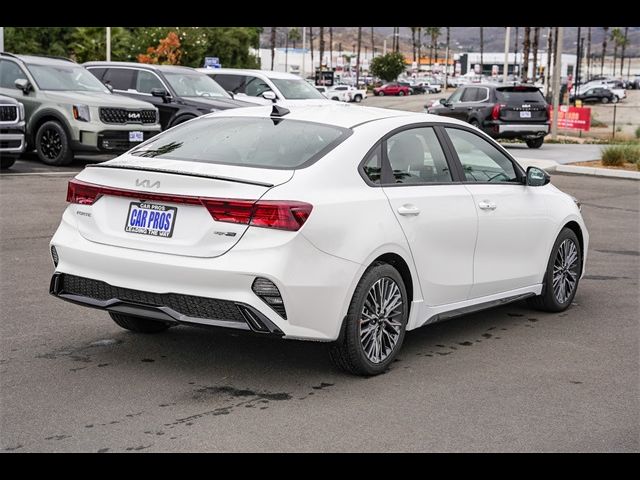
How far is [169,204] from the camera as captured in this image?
236 inches

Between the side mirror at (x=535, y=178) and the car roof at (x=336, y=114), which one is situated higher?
the car roof at (x=336, y=114)

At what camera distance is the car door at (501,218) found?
738cm

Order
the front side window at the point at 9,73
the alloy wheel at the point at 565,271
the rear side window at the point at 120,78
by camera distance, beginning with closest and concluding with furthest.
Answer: the alloy wheel at the point at 565,271 < the front side window at the point at 9,73 < the rear side window at the point at 120,78

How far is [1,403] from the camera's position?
5.56 meters

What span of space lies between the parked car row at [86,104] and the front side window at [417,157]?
1145 centimetres

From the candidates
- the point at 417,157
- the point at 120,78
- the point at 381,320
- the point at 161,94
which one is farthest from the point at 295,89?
the point at 381,320

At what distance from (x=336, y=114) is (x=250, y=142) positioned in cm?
78

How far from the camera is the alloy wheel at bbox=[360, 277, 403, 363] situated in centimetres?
625

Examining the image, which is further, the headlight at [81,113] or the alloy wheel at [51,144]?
the alloy wheel at [51,144]

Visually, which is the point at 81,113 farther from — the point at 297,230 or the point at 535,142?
the point at 535,142

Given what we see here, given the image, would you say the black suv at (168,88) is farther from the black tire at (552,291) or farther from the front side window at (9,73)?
the black tire at (552,291)

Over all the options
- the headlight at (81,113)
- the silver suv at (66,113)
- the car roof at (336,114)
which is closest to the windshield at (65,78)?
the silver suv at (66,113)

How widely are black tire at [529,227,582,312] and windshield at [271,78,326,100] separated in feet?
52.2
